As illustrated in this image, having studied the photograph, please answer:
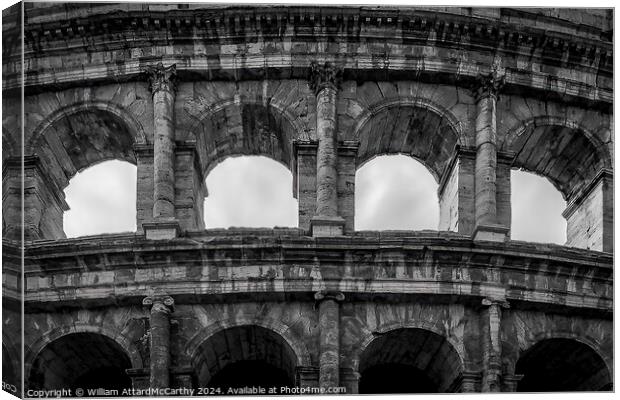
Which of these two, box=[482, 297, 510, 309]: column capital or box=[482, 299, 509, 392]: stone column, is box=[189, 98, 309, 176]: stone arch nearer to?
box=[482, 297, 510, 309]: column capital

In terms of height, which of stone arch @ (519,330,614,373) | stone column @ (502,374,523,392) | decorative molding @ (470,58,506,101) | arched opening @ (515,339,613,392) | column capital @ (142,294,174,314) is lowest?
stone column @ (502,374,523,392)

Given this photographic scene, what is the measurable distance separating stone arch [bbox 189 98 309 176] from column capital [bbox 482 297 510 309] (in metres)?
4.57

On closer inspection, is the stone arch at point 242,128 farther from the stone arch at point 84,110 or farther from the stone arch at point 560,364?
the stone arch at point 560,364

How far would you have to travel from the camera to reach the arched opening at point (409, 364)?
22734 mm

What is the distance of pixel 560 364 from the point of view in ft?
76.9

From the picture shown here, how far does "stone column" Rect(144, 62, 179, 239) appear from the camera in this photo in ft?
75.4

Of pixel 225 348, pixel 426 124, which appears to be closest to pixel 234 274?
pixel 225 348

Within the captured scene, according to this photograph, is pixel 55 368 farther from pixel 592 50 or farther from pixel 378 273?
pixel 592 50

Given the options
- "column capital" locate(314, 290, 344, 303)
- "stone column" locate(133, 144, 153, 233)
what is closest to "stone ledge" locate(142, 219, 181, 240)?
"stone column" locate(133, 144, 153, 233)

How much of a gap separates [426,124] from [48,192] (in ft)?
23.2

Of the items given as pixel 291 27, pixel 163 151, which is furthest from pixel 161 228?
pixel 291 27

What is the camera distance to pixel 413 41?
25312 millimetres

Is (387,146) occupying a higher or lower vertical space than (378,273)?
higher

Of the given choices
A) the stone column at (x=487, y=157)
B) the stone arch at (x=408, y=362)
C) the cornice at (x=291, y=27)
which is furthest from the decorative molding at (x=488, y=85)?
the stone arch at (x=408, y=362)
